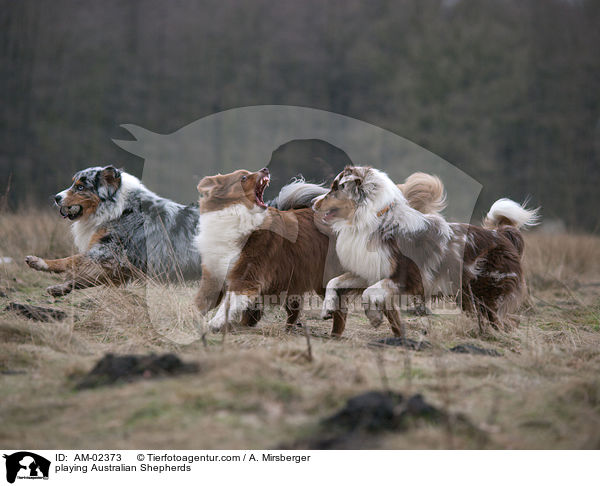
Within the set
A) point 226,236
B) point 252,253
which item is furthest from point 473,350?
point 226,236

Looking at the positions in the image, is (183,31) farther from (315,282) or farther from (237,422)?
(237,422)

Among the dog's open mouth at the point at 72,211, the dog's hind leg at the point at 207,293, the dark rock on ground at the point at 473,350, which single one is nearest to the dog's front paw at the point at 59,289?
the dog's open mouth at the point at 72,211

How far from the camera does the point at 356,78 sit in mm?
20062

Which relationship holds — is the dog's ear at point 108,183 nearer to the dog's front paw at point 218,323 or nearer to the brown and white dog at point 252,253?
the brown and white dog at point 252,253

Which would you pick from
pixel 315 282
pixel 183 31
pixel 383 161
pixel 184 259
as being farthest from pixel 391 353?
pixel 183 31

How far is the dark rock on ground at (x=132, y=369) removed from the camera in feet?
10.3

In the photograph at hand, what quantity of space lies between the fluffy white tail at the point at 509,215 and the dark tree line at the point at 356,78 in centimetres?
1282

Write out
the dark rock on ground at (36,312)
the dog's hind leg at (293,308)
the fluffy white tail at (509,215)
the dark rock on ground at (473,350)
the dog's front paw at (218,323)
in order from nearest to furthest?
the dark rock on ground at (473,350) < the dog's front paw at (218,323) < the dark rock on ground at (36,312) < the dog's hind leg at (293,308) < the fluffy white tail at (509,215)

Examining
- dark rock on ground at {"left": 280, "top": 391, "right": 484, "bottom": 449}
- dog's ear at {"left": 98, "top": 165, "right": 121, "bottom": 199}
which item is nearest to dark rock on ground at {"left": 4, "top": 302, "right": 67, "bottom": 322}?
dog's ear at {"left": 98, "top": 165, "right": 121, "bottom": 199}

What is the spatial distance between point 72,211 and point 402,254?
356cm

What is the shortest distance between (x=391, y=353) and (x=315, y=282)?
1095mm

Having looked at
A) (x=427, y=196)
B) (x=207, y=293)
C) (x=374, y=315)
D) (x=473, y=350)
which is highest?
(x=427, y=196)

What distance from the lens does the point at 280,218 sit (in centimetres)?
484
